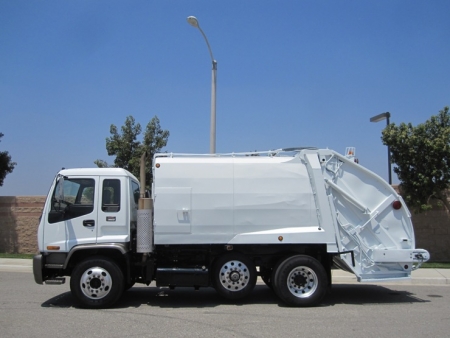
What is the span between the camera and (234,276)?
29.8 ft

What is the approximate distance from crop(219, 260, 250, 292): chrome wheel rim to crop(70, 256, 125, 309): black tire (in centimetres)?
199

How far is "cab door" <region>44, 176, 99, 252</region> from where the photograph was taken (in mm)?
8945

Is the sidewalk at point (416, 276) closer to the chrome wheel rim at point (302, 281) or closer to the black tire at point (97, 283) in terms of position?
the chrome wheel rim at point (302, 281)

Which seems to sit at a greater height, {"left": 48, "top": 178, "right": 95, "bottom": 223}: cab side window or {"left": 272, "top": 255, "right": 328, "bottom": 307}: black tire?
{"left": 48, "top": 178, "right": 95, "bottom": 223}: cab side window

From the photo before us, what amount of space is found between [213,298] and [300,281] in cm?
212

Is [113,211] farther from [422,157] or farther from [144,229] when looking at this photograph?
[422,157]

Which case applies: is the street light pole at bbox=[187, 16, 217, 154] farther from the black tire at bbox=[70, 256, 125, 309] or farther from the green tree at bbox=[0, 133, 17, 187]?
the green tree at bbox=[0, 133, 17, 187]

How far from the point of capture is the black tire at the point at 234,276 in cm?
907

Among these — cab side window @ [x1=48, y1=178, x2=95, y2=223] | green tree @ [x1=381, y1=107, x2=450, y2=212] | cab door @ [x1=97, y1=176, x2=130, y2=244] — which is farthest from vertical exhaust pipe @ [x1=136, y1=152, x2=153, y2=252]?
green tree @ [x1=381, y1=107, x2=450, y2=212]

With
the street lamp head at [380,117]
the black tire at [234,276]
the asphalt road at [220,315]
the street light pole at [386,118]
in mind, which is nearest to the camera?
the asphalt road at [220,315]

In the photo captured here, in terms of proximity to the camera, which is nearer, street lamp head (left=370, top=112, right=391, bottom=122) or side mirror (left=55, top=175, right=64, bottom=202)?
side mirror (left=55, top=175, right=64, bottom=202)

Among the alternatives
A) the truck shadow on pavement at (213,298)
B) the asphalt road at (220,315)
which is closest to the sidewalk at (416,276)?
the truck shadow on pavement at (213,298)

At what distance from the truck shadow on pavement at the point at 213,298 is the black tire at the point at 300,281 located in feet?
1.23

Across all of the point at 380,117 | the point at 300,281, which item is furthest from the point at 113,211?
the point at 380,117
